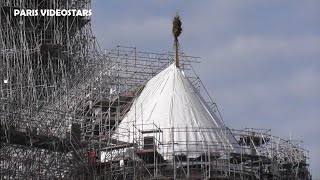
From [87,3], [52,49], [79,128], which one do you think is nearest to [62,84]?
[52,49]

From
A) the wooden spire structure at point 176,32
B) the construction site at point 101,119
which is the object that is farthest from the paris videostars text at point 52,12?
the wooden spire structure at point 176,32

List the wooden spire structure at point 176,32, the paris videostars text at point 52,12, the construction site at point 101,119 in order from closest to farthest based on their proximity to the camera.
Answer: the construction site at point 101,119
the wooden spire structure at point 176,32
the paris videostars text at point 52,12

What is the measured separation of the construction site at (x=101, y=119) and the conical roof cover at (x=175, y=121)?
0.25 ft

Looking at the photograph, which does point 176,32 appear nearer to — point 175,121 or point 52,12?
point 175,121

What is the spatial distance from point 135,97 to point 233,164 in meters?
12.3

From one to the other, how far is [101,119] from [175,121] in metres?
6.05

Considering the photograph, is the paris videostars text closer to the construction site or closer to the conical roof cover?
the construction site

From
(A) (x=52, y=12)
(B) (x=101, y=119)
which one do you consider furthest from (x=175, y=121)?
(A) (x=52, y=12)

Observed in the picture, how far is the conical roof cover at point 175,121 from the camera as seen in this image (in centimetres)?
6009

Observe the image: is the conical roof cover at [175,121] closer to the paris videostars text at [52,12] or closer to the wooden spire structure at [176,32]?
the wooden spire structure at [176,32]

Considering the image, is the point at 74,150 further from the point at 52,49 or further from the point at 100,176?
the point at 52,49

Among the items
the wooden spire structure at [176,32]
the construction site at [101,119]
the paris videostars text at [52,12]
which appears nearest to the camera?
the construction site at [101,119]

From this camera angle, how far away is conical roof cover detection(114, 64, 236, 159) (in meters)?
60.1

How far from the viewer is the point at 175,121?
6238 cm
